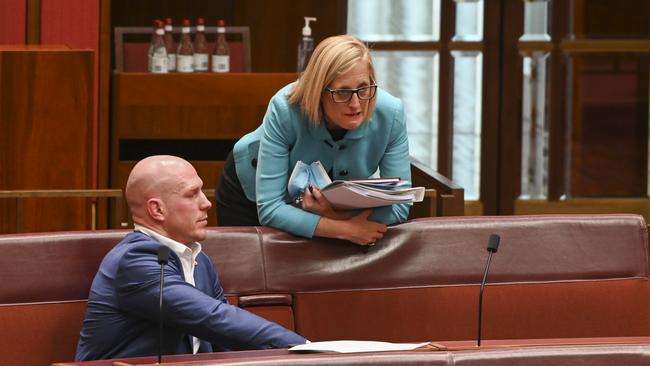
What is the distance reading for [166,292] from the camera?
300cm

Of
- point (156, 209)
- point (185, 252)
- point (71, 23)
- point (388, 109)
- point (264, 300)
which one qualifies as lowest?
point (264, 300)

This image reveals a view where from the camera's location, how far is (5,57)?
206 inches

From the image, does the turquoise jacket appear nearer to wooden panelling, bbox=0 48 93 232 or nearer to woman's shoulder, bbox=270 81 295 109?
woman's shoulder, bbox=270 81 295 109

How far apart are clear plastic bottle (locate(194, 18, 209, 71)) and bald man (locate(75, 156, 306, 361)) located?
10.8 ft

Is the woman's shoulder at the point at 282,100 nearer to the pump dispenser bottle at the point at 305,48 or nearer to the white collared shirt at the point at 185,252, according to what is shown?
the white collared shirt at the point at 185,252

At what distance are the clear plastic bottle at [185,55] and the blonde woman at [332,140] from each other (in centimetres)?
277

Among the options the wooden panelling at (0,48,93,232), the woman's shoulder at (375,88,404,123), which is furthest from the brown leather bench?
the wooden panelling at (0,48,93,232)

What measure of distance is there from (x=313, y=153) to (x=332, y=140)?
6 centimetres

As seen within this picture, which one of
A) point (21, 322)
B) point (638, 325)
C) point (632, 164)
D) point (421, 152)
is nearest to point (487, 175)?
point (421, 152)

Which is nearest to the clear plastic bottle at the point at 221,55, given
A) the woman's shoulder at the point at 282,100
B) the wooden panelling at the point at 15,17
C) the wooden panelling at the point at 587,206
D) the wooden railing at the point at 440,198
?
the wooden panelling at the point at 15,17

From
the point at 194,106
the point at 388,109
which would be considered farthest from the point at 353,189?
the point at 194,106

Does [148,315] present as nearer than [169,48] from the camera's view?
Yes

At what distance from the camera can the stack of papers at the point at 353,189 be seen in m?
3.44

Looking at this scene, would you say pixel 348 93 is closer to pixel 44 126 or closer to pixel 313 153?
pixel 313 153
